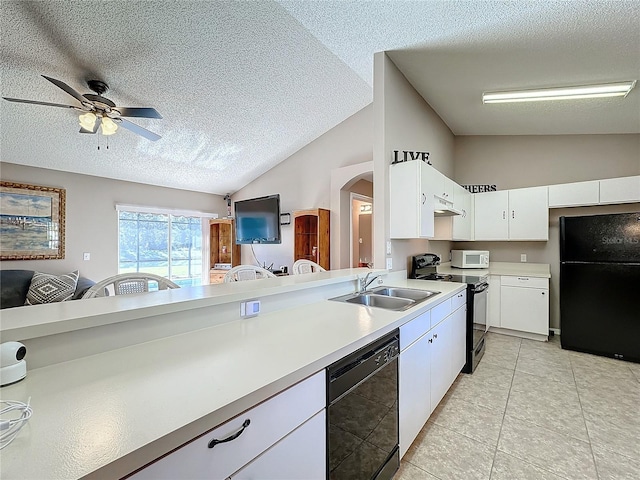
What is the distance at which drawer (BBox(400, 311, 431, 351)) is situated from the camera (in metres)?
1.60

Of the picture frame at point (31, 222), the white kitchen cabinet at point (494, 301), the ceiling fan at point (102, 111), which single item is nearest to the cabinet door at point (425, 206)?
the white kitchen cabinet at point (494, 301)

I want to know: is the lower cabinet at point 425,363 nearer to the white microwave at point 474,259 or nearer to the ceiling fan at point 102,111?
the white microwave at point 474,259

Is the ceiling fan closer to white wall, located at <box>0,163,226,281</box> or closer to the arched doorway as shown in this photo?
white wall, located at <box>0,163,226,281</box>

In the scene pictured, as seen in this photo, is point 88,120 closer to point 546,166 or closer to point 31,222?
point 31,222

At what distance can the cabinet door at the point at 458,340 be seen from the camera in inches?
96.0

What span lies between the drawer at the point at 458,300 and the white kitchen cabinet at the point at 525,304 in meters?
1.62

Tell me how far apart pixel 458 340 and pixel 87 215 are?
230 inches

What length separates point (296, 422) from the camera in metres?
0.94

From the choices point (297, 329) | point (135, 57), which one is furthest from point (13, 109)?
point (297, 329)

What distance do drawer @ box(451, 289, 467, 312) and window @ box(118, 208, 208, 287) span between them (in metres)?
5.47

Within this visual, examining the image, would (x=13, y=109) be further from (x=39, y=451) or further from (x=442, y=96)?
(x=442, y=96)

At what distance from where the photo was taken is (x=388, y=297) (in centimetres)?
218

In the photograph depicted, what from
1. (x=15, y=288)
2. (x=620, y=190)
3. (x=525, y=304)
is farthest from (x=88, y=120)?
(x=620, y=190)

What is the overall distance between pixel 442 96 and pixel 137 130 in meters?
3.58
